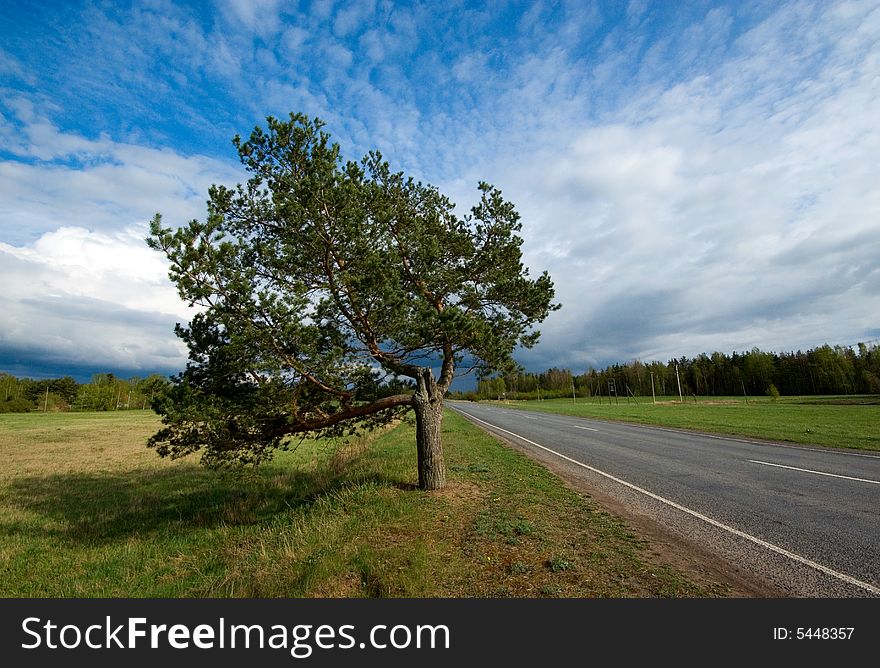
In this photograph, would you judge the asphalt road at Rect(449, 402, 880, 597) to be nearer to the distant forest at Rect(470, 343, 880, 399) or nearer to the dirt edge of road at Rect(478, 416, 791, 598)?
the dirt edge of road at Rect(478, 416, 791, 598)

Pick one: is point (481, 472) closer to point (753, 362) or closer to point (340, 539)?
point (340, 539)

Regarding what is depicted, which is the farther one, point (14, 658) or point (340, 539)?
point (340, 539)

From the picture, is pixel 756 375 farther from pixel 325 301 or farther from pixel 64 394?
pixel 64 394

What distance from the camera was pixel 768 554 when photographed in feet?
17.4

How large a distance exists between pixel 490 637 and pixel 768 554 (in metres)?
3.98

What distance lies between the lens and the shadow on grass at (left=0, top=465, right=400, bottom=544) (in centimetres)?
1073

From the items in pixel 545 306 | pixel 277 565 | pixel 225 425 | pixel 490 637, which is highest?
pixel 545 306

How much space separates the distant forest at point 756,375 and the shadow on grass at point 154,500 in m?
54.9

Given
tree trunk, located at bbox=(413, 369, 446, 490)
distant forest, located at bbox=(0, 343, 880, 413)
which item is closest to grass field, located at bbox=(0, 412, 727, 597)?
tree trunk, located at bbox=(413, 369, 446, 490)

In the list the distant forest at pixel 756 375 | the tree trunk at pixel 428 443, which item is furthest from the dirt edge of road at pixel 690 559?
the distant forest at pixel 756 375

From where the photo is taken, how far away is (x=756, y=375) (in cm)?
9706

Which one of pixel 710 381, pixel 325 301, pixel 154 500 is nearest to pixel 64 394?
pixel 154 500

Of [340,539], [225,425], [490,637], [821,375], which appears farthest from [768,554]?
[821,375]

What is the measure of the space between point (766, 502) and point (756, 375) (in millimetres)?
111820
